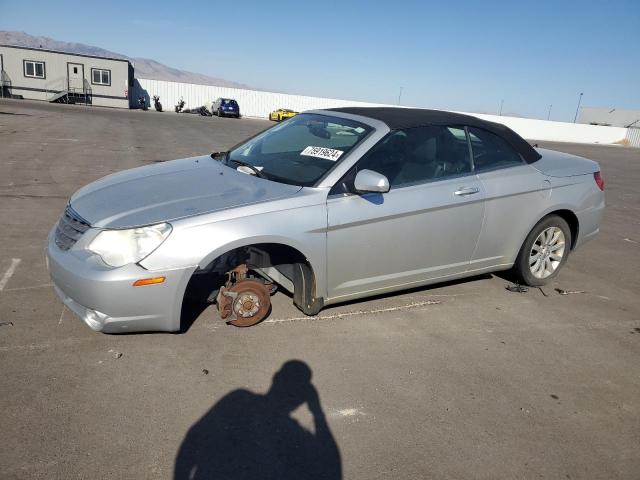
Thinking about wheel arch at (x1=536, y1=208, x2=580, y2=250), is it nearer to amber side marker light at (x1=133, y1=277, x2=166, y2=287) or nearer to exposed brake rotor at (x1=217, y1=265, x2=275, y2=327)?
exposed brake rotor at (x1=217, y1=265, x2=275, y2=327)

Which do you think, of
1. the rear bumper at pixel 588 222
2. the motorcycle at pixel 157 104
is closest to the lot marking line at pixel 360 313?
the rear bumper at pixel 588 222

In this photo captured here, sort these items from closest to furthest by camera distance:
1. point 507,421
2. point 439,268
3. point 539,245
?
1. point 507,421
2. point 439,268
3. point 539,245

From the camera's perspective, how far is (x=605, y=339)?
4.03 metres

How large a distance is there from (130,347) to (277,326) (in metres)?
1.06

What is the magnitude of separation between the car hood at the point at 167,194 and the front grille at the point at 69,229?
42mm

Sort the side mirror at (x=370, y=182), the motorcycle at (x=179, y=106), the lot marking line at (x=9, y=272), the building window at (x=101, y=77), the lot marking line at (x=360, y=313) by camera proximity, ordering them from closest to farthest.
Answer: the side mirror at (x=370, y=182) < the lot marking line at (x=360, y=313) < the lot marking line at (x=9, y=272) < the building window at (x=101, y=77) < the motorcycle at (x=179, y=106)

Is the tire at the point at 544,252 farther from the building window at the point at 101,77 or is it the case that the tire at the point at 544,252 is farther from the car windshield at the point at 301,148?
the building window at the point at 101,77

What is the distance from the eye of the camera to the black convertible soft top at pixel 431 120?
4.11m

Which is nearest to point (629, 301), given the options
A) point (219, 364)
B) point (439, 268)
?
point (439, 268)

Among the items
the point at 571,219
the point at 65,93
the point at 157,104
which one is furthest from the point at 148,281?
the point at 157,104

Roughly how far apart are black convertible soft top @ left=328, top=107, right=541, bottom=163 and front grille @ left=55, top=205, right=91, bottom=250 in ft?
7.79

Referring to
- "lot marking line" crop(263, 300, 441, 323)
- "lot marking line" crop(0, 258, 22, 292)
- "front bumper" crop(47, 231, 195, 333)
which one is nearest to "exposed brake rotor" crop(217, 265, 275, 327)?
"lot marking line" crop(263, 300, 441, 323)

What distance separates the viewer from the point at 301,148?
4215mm

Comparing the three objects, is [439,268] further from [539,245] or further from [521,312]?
[539,245]
